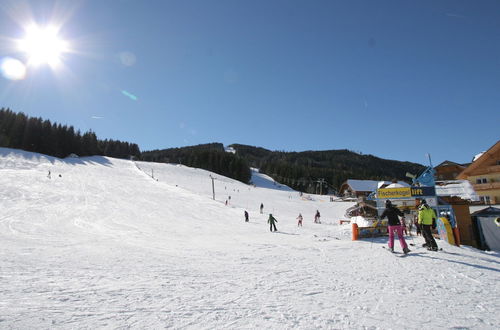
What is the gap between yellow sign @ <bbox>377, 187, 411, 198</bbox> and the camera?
14698 millimetres

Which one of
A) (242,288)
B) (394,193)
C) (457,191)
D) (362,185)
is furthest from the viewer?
(362,185)

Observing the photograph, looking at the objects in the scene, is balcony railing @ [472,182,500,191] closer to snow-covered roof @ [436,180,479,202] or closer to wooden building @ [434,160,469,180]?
snow-covered roof @ [436,180,479,202]

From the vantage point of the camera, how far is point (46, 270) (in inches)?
249

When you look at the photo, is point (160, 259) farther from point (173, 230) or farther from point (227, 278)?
point (173, 230)

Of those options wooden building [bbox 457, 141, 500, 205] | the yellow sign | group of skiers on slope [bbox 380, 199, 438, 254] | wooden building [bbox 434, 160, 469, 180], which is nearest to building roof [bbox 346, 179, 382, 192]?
wooden building [bbox 434, 160, 469, 180]

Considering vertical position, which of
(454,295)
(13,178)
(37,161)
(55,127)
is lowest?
(454,295)

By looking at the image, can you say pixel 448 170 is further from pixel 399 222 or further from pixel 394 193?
pixel 399 222


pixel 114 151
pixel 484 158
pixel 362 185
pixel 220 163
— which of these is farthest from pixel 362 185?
pixel 114 151

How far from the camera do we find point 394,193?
1520 cm

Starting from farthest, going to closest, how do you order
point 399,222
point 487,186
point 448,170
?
point 448,170, point 487,186, point 399,222

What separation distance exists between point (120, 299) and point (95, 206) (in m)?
22.4

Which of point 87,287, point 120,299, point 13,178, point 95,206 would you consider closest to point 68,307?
point 120,299

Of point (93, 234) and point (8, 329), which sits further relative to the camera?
point (93, 234)

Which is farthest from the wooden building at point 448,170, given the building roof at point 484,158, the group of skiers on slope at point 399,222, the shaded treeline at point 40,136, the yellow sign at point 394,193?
the shaded treeline at point 40,136
